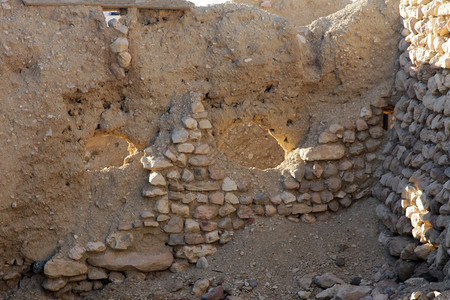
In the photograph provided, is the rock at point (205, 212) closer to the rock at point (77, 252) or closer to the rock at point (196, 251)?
the rock at point (196, 251)

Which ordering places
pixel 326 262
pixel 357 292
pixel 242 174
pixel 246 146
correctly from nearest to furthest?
1. pixel 357 292
2. pixel 326 262
3. pixel 242 174
4. pixel 246 146

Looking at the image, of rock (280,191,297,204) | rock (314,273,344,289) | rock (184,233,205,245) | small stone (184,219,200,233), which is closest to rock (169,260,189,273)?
rock (184,233,205,245)

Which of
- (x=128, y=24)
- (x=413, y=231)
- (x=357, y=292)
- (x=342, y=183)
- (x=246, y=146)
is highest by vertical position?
(x=128, y=24)

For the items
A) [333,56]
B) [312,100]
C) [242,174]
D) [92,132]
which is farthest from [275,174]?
[92,132]

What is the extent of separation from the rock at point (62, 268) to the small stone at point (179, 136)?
4.23ft

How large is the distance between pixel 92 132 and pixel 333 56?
2.26 m

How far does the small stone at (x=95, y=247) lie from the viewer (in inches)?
214

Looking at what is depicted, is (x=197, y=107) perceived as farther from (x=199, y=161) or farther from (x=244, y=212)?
(x=244, y=212)

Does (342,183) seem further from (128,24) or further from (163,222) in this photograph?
(128,24)

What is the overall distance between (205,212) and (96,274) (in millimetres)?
1044

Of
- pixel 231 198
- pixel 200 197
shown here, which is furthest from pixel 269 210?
pixel 200 197

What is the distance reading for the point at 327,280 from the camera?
17.0 ft

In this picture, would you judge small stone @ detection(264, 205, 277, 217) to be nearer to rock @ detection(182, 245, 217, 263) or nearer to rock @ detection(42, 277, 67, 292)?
rock @ detection(182, 245, 217, 263)

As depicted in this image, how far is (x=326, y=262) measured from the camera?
551 cm
